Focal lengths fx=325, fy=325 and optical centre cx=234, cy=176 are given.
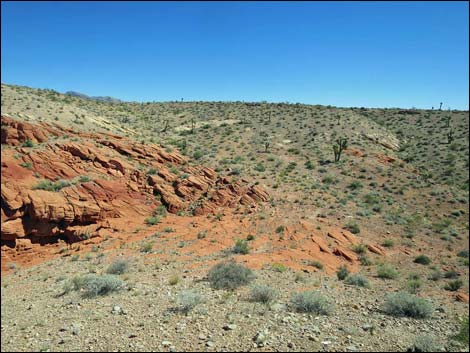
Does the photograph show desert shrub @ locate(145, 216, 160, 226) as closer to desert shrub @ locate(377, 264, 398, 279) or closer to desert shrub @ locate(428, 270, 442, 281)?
desert shrub @ locate(377, 264, 398, 279)

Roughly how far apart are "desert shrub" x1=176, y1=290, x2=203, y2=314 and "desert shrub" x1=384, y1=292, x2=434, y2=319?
5936mm

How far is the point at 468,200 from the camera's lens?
→ 23469mm

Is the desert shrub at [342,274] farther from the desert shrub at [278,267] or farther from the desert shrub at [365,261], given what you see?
the desert shrub at [365,261]

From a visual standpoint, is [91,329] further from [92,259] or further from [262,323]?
[92,259]

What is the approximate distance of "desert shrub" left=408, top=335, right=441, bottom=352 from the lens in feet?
25.5

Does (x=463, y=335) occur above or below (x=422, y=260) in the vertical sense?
above

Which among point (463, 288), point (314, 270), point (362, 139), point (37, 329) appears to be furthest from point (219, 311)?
point (362, 139)

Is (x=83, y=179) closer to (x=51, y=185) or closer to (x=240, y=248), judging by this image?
(x=51, y=185)

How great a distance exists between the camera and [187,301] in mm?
9555

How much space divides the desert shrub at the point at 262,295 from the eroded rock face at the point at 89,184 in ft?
36.0

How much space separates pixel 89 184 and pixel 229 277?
11.6m

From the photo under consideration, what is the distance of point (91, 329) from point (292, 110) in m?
50.4

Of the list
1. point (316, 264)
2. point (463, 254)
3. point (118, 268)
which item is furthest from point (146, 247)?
point (463, 254)

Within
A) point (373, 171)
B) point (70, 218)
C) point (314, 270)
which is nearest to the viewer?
point (314, 270)
